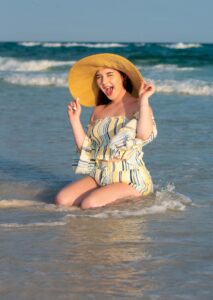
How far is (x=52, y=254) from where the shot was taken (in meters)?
4.21

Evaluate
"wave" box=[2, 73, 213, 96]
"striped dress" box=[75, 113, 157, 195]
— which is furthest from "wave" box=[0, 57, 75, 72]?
"striped dress" box=[75, 113, 157, 195]

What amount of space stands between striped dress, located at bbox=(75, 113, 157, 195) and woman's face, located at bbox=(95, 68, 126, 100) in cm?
22

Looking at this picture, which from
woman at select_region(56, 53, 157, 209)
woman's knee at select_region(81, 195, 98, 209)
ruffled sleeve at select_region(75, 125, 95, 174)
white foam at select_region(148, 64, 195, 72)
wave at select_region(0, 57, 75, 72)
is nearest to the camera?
woman's knee at select_region(81, 195, 98, 209)

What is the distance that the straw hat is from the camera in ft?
18.7

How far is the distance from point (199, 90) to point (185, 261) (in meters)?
13.1

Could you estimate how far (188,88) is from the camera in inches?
682

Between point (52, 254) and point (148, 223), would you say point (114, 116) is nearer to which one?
point (148, 223)

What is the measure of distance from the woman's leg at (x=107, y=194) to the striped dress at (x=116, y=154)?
Result: 7cm

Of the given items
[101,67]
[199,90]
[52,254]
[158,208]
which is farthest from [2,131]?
[199,90]

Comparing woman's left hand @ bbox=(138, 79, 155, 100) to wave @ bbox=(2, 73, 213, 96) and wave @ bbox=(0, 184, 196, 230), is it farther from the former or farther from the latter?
wave @ bbox=(2, 73, 213, 96)

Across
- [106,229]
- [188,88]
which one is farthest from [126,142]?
[188,88]

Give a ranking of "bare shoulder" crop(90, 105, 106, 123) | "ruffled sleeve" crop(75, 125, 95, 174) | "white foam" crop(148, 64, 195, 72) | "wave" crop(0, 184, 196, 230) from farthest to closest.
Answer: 1. "white foam" crop(148, 64, 195, 72)
2. "bare shoulder" crop(90, 105, 106, 123)
3. "ruffled sleeve" crop(75, 125, 95, 174)
4. "wave" crop(0, 184, 196, 230)

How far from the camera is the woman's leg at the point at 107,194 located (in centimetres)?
537

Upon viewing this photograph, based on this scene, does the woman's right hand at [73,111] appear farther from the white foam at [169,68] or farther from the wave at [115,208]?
the white foam at [169,68]
